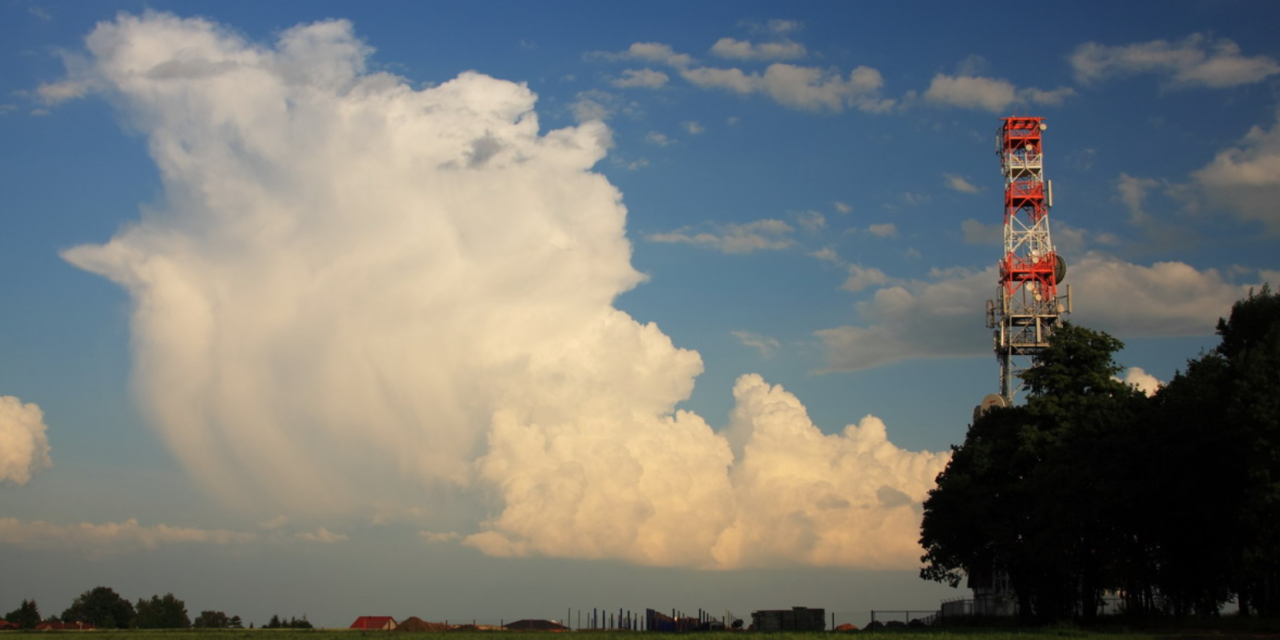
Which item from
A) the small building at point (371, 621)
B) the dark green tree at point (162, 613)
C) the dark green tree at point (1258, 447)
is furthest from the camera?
the dark green tree at point (162, 613)

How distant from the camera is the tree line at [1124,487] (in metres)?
46.7

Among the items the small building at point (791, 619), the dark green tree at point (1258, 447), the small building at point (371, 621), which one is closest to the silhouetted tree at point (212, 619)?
the small building at point (371, 621)

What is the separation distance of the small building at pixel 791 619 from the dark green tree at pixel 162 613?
11712cm

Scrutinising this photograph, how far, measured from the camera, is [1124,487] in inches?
2050

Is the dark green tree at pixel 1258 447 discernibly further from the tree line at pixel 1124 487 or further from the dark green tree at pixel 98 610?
the dark green tree at pixel 98 610

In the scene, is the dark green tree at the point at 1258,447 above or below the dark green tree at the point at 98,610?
above

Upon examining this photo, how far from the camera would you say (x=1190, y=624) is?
A: 53.7 m

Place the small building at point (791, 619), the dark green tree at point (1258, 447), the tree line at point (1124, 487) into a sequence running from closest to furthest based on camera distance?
the dark green tree at point (1258, 447) → the tree line at point (1124, 487) → the small building at point (791, 619)

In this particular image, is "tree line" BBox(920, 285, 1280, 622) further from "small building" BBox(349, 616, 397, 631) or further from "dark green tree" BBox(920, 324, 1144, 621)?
"small building" BBox(349, 616, 397, 631)

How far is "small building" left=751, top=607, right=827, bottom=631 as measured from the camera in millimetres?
93062

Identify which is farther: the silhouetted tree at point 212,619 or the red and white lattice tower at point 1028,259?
the silhouetted tree at point 212,619

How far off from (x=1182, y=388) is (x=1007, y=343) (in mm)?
50165

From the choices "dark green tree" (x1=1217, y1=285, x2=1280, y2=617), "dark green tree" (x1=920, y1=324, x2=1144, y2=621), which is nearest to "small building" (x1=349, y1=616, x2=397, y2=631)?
"dark green tree" (x1=920, y1=324, x2=1144, y2=621)

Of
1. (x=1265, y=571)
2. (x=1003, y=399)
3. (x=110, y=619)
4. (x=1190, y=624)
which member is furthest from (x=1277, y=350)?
(x=110, y=619)
